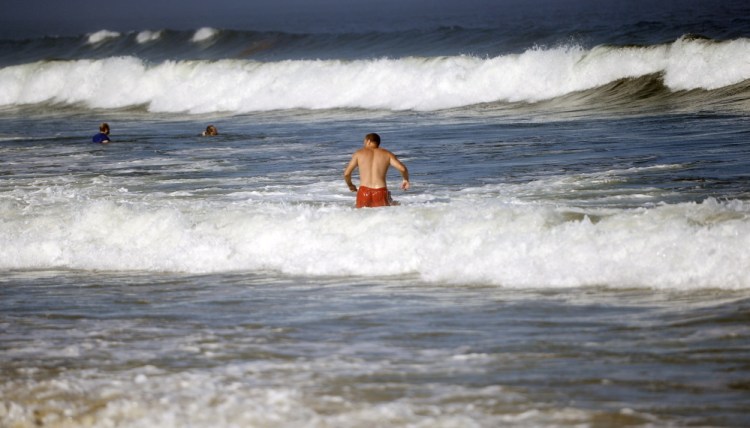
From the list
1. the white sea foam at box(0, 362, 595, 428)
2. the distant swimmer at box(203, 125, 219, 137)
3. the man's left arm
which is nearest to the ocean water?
the white sea foam at box(0, 362, 595, 428)

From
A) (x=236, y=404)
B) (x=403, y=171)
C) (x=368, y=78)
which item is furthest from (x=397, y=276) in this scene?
(x=368, y=78)

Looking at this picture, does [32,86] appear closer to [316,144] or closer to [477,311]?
[316,144]

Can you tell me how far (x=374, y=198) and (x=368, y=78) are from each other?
894 inches

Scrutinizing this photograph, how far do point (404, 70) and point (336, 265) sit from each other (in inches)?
947

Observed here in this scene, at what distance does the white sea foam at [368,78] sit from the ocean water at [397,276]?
2.66 metres

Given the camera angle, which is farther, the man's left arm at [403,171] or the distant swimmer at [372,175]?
the distant swimmer at [372,175]

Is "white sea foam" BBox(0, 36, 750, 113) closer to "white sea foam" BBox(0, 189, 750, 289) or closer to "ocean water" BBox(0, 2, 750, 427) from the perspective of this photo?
"ocean water" BBox(0, 2, 750, 427)

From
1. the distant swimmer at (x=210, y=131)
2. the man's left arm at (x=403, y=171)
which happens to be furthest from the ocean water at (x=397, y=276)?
the man's left arm at (x=403, y=171)

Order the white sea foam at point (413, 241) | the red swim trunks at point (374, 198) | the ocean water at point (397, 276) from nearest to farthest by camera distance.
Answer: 1. the ocean water at point (397, 276)
2. the white sea foam at point (413, 241)
3. the red swim trunks at point (374, 198)

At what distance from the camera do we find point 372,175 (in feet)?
44.0

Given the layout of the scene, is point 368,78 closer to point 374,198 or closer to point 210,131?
point 210,131

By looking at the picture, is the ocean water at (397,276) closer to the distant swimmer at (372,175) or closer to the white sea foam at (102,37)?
the distant swimmer at (372,175)

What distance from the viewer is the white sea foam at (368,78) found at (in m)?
29.2

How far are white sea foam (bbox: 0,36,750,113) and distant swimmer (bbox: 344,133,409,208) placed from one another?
1562cm
